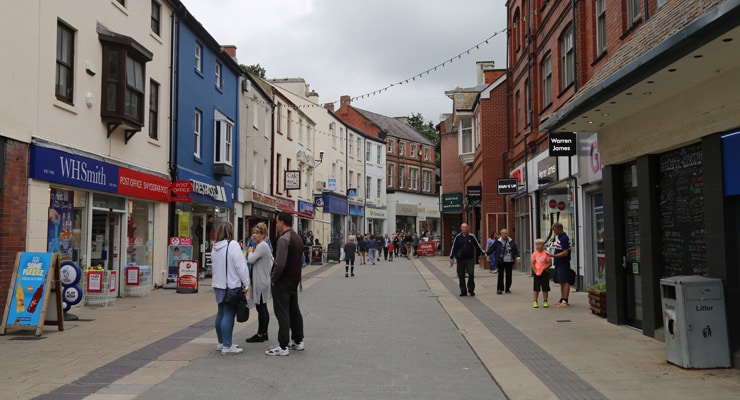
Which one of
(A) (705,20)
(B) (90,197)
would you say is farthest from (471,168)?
(A) (705,20)

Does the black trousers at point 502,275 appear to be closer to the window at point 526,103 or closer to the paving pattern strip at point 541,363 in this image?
the paving pattern strip at point 541,363

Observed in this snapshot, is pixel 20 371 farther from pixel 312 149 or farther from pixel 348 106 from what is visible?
pixel 348 106

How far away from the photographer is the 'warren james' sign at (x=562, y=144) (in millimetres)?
15445

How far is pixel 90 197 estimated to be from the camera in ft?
46.0

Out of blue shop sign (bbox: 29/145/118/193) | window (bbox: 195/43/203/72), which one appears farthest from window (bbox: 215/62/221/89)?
blue shop sign (bbox: 29/145/118/193)

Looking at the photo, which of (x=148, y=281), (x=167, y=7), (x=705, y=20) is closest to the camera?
(x=705, y=20)

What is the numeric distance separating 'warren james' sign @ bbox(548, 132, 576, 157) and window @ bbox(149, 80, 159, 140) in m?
10.6

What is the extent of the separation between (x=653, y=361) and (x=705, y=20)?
4.02 meters

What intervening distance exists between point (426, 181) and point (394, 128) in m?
6.88

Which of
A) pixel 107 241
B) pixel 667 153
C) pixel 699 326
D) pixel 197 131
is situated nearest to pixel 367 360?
pixel 699 326

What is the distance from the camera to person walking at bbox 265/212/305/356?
814 cm

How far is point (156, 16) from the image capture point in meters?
18.3

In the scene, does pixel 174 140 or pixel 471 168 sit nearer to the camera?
pixel 174 140

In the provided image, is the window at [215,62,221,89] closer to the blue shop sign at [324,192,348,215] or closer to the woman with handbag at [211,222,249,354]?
the woman with handbag at [211,222,249,354]
